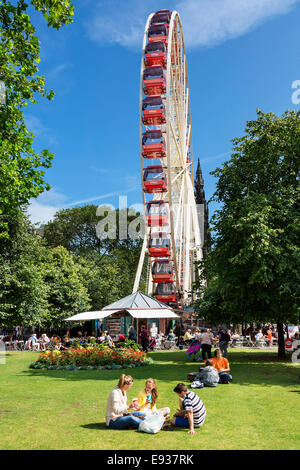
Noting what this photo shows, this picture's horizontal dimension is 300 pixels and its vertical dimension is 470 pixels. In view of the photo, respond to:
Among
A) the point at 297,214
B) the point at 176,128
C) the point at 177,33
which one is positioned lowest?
the point at 297,214

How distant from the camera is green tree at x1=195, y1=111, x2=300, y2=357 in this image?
15258 millimetres

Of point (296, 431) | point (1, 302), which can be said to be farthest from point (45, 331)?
point (296, 431)

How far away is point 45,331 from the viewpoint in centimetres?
4075

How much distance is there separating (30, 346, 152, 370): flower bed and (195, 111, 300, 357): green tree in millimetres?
4373

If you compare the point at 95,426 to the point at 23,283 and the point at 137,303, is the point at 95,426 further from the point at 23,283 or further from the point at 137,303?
the point at 23,283

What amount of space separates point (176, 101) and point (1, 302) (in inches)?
768

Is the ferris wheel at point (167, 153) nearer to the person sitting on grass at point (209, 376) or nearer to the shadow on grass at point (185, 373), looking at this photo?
the shadow on grass at point (185, 373)

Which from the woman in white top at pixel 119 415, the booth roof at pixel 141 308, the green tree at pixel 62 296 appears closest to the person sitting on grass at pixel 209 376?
the woman in white top at pixel 119 415

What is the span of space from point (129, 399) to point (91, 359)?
→ 24.3 feet

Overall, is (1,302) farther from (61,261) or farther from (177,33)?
(177,33)

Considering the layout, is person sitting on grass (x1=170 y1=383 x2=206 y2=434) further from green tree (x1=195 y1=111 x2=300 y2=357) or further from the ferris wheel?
the ferris wheel

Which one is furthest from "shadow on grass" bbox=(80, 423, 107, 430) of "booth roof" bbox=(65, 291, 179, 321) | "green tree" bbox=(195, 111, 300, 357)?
"booth roof" bbox=(65, 291, 179, 321)

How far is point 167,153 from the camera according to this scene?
29.8 metres

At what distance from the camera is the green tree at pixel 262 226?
15258 mm
